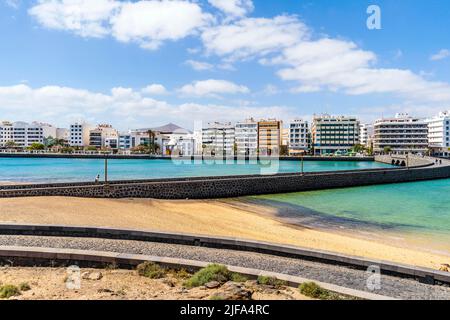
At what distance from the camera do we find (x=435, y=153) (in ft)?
474

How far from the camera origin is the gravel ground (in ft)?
28.1

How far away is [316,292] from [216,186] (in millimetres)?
27134

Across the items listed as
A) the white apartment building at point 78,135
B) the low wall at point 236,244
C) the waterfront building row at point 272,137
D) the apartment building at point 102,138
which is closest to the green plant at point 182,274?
the low wall at point 236,244

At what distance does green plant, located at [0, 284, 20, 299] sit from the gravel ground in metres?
3.29

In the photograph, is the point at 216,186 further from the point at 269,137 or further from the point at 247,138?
the point at 247,138

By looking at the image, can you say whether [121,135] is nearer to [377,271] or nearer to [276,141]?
[276,141]

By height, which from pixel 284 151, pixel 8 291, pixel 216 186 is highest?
pixel 284 151

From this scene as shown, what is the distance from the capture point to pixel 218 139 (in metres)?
181

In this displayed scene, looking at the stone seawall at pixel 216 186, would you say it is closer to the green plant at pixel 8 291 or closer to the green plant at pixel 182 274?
the green plant at pixel 8 291

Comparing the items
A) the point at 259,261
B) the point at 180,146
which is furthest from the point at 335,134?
the point at 259,261

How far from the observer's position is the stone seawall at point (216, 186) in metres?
26.3

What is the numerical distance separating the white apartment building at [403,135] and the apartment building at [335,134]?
411 inches

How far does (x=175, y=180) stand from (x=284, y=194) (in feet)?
40.8

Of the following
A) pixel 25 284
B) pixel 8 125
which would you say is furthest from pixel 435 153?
pixel 8 125
